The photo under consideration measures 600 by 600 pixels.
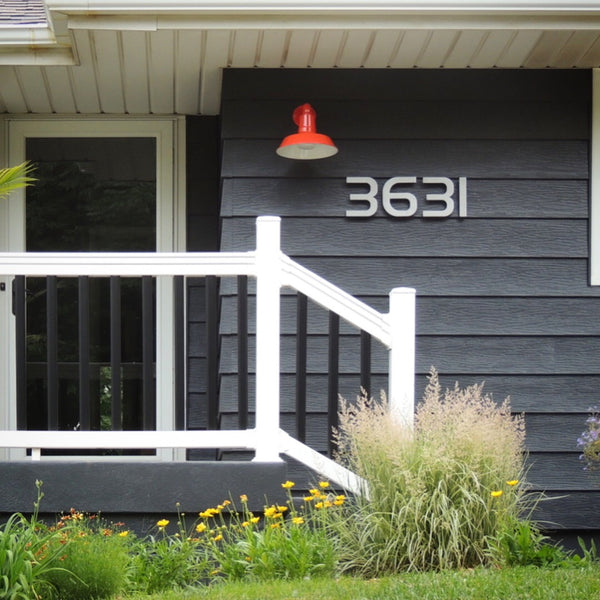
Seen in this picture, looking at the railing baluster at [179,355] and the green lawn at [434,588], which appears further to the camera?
the railing baluster at [179,355]

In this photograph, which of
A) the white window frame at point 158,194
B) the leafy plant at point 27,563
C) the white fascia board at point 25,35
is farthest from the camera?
the white window frame at point 158,194

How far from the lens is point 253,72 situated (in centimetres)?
499

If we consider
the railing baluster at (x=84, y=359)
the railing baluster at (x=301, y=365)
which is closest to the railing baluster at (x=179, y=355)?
the railing baluster at (x=84, y=359)

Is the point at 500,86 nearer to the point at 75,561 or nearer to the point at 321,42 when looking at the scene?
the point at 321,42

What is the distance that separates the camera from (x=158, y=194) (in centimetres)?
→ 575

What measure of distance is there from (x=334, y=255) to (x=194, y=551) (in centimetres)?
181

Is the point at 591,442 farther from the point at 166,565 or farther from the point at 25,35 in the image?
the point at 25,35

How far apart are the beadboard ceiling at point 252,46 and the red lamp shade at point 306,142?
Result: 12.0 inches

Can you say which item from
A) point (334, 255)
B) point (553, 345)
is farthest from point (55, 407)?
point (553, 345)

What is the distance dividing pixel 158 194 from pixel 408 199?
5.31ft

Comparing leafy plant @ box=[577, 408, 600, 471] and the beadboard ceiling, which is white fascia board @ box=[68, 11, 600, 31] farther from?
leafy plant @ box=[577, 408, 600, 471]

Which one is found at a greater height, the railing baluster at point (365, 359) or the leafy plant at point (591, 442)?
the railing baluster at point (365, 359)

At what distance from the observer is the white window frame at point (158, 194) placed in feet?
18.8

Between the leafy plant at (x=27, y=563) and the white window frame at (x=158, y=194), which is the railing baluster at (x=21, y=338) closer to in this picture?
the leafy plant at (x=27, y=563)
